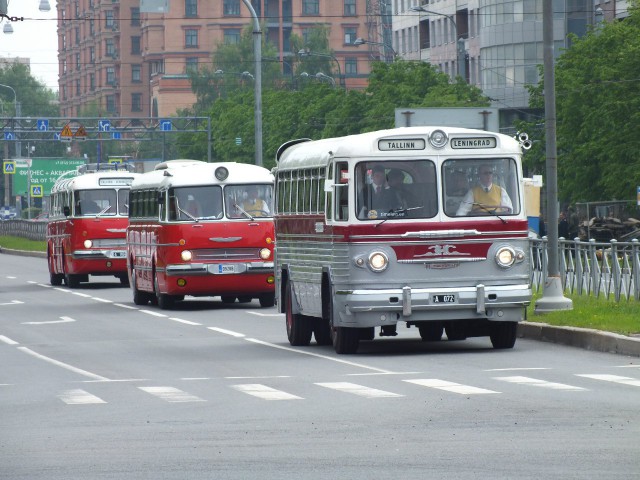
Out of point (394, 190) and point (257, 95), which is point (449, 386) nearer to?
point (394, 190)

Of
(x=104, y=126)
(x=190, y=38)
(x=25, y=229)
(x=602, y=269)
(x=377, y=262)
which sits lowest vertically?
(x=602, y=269)

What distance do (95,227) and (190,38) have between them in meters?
136

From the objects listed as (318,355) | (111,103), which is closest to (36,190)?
(111,103)

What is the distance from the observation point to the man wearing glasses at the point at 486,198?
21094mm

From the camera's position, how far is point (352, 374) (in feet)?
60.1

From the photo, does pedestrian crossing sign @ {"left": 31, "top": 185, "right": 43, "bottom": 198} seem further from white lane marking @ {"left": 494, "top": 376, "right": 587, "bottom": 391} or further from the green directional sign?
white lane marking @ {"left": 494, "top": 376, "right": 587, "bottom": 391}

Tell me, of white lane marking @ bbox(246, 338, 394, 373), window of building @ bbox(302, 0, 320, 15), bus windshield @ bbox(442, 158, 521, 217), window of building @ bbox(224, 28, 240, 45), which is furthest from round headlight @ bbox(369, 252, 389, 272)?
window of building @ bbox(302, 0, 320, 15)

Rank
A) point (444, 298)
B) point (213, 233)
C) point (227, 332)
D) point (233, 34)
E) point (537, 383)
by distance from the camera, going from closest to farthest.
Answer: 1. point (537, 383)
2. point (444, 298)
3. point (227, 332)
4. point (213, 233)
5. point (233, 34)

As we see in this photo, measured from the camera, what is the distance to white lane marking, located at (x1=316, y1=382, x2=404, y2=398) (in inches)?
625

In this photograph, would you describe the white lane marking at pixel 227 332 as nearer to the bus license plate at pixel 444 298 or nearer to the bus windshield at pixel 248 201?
the bus license plate at pixel 444 298

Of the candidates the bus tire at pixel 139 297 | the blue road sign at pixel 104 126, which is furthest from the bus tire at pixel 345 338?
the blue road sign at pixel 104 126

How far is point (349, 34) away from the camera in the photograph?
7067 inches

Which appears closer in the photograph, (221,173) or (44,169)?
(221,173)

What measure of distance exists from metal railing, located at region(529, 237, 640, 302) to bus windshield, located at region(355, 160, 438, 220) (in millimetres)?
8233
